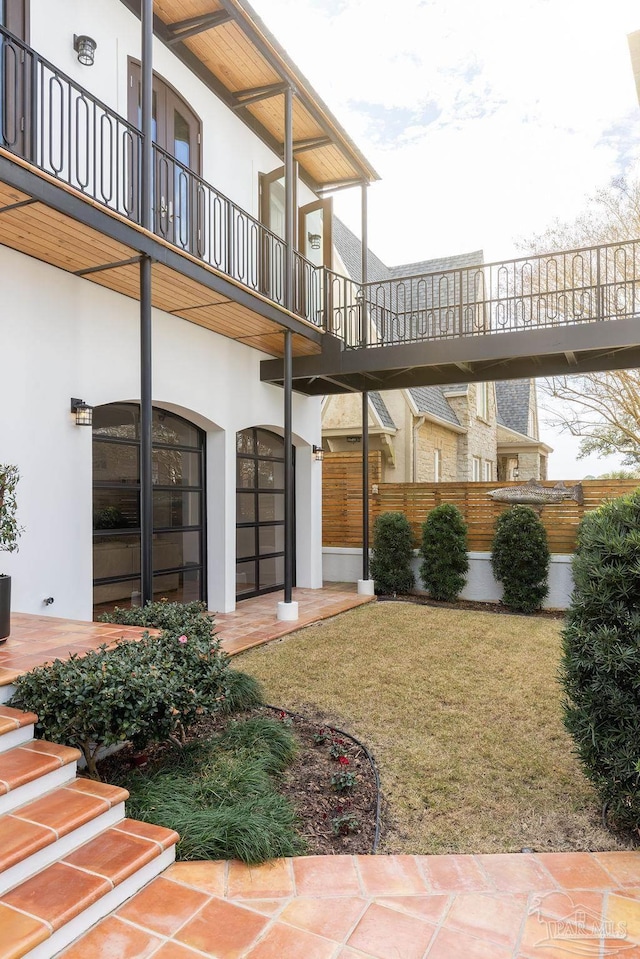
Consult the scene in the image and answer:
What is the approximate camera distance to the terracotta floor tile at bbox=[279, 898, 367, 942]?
7.30 ft

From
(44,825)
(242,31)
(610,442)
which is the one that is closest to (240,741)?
(44,825)

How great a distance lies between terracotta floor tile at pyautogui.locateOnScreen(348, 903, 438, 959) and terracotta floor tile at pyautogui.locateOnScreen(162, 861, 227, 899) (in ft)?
1.90

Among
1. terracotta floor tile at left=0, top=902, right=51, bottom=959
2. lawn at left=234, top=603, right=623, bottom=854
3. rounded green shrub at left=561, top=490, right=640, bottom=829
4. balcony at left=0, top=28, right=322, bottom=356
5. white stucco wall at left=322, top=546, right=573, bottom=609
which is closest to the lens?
terracotta floor tile at left=0, top=902, right=51, bottom=959

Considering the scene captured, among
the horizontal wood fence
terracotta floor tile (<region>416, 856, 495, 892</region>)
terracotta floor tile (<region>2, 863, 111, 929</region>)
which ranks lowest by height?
terracotta floor tile (<region>416, 856, 495, 892</region>)

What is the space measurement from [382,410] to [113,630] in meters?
10.6

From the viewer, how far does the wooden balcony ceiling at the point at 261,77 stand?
22.1 feet

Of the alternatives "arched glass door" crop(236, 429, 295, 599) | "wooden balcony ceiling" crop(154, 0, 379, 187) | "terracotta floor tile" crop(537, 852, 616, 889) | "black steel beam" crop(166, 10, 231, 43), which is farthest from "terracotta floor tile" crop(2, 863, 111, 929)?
"black steel beam" crop(166, 10, 231, 43)

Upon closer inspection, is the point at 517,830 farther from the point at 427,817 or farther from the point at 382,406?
the point at 382,406

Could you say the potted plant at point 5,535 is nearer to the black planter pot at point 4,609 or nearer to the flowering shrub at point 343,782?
the black planter pot at point 4,609

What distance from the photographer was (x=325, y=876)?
102 inches

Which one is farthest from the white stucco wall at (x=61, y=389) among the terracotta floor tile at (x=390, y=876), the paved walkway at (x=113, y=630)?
the terracotta floor tile at (x=390, y=876)

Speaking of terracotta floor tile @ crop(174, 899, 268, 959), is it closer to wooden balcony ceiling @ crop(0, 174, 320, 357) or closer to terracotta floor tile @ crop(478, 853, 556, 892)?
terracotta floor tile @ crop(478, 853, 556, 892)

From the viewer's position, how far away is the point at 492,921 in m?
2.29

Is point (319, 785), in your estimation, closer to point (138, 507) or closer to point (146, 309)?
point (146, 309)
